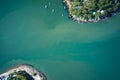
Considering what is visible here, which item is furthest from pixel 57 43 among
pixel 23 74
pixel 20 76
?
pixel 20 76

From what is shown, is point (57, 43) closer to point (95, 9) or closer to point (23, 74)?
point (23, 74)

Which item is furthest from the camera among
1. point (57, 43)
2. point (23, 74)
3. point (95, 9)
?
point (95, 9)

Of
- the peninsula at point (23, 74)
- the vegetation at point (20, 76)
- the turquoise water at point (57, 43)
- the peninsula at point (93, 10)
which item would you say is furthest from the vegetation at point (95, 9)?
the vegetation at point (20, 76)

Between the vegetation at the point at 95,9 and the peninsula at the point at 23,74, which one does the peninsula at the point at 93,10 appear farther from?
the peninsula at the point at 23,74

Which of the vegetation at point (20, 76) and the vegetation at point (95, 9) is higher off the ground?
the vegetation at point (95, 9)

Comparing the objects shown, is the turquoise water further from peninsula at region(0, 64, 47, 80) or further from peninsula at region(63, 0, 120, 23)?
peninsula at region(63, 0, 120, 23)

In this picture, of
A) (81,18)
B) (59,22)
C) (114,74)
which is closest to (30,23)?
(59,22)
